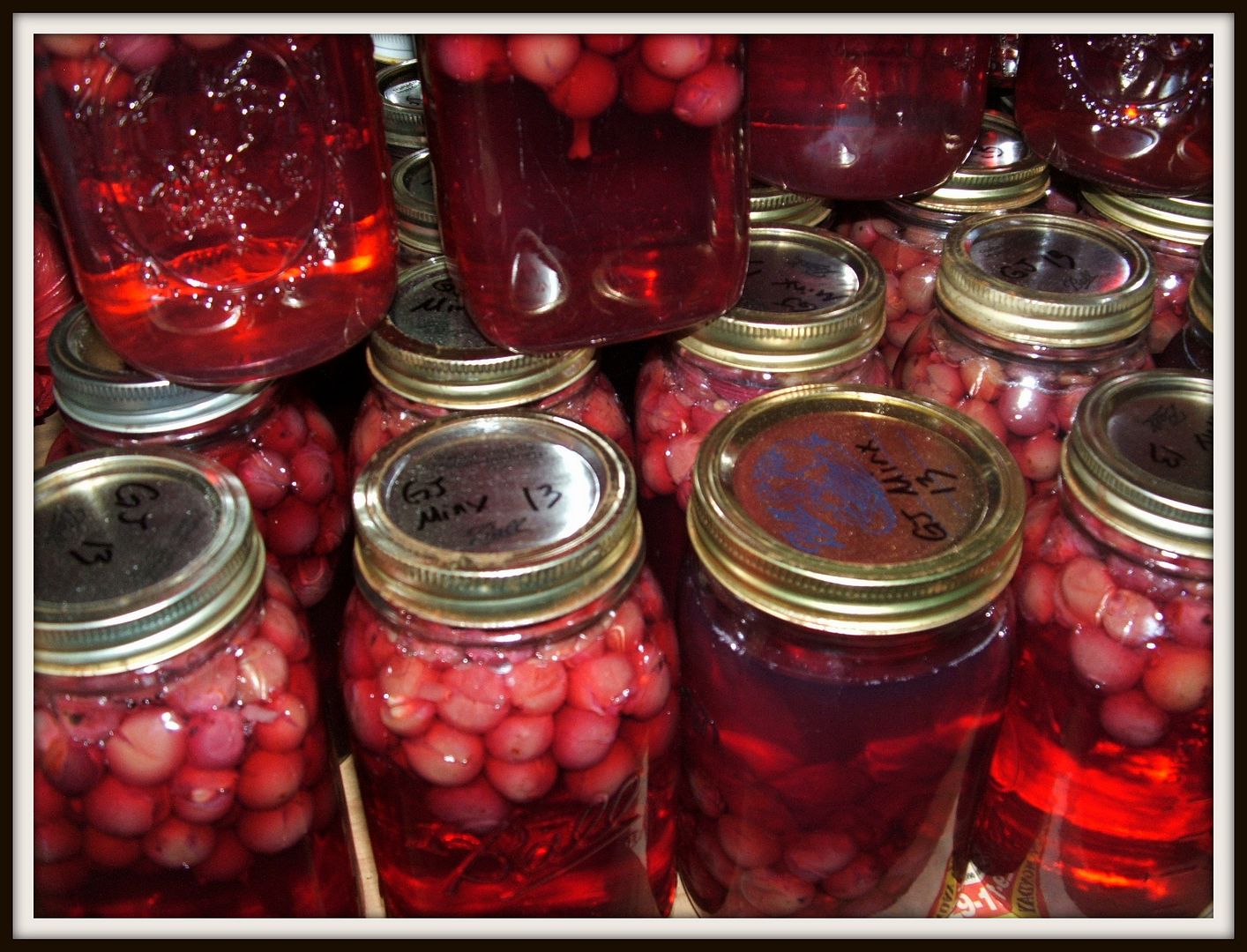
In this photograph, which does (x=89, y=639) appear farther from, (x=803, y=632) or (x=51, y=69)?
(x=803, y=632)

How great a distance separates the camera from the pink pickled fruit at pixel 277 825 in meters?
0.75

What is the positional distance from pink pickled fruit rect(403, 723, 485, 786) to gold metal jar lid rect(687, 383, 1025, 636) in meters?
0.20

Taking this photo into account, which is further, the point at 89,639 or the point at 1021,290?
the point at 1021,290

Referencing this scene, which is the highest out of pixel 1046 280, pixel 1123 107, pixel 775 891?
pixel 1123 107

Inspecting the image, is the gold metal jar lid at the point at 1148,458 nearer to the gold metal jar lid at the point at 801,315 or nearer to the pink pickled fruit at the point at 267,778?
the gold metal jar lid at the point at 801,315

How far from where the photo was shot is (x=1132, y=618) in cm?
75

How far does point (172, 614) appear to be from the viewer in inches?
26.4

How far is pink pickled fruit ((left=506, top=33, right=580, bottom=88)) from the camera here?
0.68 meters

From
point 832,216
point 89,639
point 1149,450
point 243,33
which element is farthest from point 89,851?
point 832,216

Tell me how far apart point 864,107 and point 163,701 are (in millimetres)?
702

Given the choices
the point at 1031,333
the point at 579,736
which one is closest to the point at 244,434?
the point at 579,736

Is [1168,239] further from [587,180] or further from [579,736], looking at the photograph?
[579,736]

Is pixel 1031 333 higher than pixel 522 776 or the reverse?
higher

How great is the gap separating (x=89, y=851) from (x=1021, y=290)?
81cm
